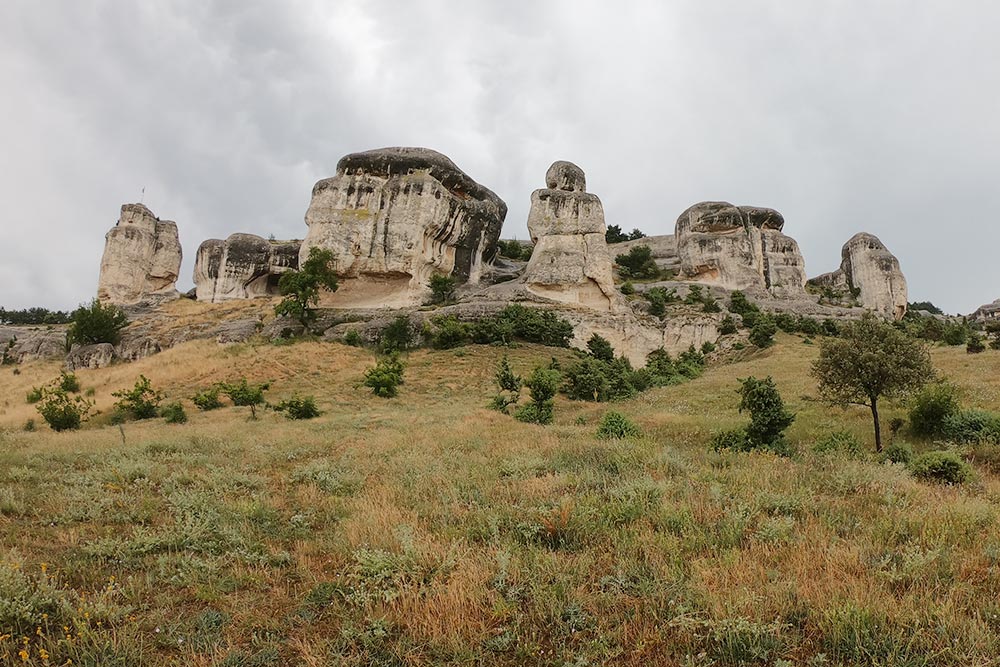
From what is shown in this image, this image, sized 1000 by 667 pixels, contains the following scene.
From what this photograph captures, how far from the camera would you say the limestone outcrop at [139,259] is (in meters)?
51.4

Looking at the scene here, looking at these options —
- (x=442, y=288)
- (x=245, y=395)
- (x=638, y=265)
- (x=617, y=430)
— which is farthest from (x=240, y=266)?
(x=617, y=430)

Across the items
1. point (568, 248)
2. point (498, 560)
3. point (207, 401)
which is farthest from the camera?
point (568, 248)

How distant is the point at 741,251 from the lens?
4656cm

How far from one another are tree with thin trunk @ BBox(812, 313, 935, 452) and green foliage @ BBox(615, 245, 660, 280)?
42.7 meters

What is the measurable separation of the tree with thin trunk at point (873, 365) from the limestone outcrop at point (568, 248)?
26.3 metres

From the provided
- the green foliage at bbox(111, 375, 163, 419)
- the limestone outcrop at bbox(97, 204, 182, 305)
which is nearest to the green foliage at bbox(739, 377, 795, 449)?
the green foliage at bbox(111, 375, 163, 419)

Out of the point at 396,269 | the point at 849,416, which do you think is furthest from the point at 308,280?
the point at 849,416

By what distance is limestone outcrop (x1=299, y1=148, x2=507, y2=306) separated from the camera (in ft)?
136

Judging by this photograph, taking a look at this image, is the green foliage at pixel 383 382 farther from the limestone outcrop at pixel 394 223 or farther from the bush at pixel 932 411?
the bush at pixel 932 411

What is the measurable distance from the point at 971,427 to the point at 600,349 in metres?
23.5

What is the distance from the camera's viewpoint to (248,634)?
4180 mm

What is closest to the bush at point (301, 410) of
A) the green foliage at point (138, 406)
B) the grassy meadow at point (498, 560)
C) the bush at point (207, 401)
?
the bush at point (207, 401)

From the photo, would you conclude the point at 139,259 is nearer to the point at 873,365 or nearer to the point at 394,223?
the point at 394,223

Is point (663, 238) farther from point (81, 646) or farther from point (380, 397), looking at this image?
point (81, 646)
